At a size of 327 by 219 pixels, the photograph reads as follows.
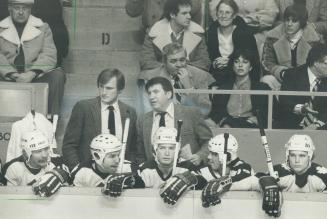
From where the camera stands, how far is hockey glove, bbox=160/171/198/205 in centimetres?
746

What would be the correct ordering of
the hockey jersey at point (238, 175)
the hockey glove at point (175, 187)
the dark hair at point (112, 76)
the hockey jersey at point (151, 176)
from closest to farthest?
the hockey glove at point (175, 187), the hockey jersey at point (238, 175), the hockey jersey at point (151, 176), the dark hair at point (112, 76)

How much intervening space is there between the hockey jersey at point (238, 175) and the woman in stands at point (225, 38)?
0.84 meters

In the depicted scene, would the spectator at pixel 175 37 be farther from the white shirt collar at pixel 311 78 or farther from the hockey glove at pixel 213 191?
the hockey glove at pixel 213 191

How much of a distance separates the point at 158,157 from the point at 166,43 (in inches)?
41.7

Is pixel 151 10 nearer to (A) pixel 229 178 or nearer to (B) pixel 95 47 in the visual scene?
(B) pixel 95 47

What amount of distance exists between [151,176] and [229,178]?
2.22ft

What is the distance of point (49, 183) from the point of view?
24.7 feet

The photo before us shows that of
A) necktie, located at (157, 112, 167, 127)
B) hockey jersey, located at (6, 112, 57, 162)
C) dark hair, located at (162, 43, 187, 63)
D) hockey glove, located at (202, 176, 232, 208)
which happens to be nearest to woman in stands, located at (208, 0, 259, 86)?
dark hair, located at (162, 43, 187, 63)

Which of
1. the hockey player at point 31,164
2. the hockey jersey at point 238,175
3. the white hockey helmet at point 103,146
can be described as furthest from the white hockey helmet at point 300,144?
the hockey player at point 31,164

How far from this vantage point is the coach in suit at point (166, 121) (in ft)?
27.1

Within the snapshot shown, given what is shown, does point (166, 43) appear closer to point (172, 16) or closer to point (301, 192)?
point (172, 16)

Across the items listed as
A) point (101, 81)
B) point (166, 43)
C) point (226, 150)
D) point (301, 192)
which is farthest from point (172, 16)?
point (301, 192)

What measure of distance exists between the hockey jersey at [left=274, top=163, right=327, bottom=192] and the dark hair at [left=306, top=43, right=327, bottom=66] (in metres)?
1.01

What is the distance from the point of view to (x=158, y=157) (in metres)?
8.01
